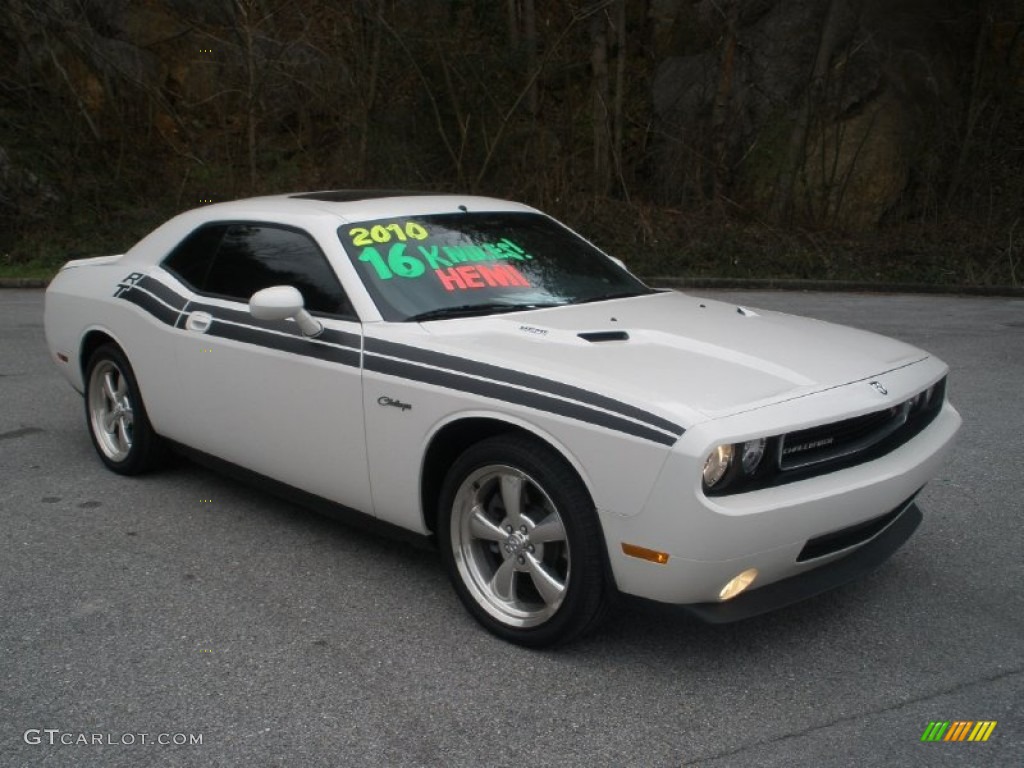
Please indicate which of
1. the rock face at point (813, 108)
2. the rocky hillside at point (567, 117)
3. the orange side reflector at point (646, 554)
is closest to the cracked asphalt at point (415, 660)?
the orange side reflector at point (646, 554)

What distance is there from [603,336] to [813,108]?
51.4 ft

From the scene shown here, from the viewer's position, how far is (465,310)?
→ 425cm

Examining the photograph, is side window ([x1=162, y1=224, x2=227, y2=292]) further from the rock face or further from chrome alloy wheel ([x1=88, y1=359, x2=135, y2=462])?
the rock face

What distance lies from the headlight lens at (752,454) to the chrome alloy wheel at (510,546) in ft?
2.10

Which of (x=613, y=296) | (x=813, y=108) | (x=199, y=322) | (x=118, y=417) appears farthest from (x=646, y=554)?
(x=813, y=108)

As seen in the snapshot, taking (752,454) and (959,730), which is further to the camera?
(752,454)

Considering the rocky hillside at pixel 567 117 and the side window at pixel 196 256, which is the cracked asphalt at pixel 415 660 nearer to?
the side window at pixel 196 256

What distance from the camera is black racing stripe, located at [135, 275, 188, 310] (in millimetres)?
5113

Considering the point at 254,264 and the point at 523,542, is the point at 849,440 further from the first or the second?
the point at 254,264

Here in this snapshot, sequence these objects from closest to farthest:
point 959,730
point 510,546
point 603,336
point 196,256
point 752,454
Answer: point 959,730, point 752,454, point 510,546, point 603,336, point 196,256

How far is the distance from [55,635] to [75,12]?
1834 centimetres

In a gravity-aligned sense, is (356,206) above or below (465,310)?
above

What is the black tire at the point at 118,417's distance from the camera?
5484 millimetres
